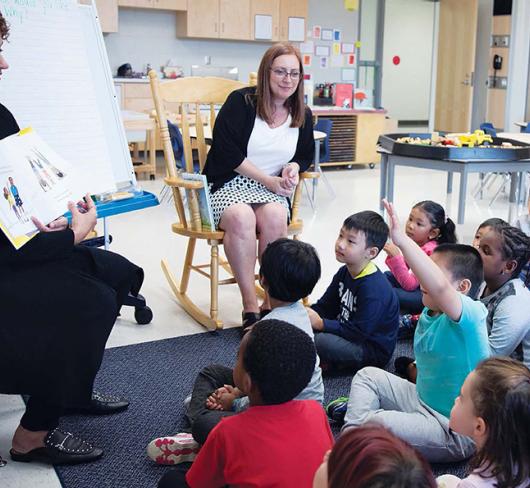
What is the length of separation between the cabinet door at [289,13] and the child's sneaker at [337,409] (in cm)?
753

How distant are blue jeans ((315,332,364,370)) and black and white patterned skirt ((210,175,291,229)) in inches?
30.9

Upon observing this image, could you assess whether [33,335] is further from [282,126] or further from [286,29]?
[286,29]

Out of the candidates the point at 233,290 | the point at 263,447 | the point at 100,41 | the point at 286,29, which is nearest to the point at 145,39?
the point at 286,29

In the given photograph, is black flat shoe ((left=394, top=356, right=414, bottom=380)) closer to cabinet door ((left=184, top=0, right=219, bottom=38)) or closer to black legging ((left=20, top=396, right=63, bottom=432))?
black legging ((left=20, top=396, right=63, bottom=432))

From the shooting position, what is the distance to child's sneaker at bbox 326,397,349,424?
2.23 meters

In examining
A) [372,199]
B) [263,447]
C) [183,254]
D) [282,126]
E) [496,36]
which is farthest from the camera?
[496,36]

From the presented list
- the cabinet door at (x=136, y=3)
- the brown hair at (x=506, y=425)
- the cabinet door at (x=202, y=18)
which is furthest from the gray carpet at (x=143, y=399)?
the cabinet door at (x=202, y=18)

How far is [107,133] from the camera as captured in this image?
261cm

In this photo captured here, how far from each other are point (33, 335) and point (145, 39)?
735 centimetres

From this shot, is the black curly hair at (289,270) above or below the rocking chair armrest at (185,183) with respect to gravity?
below

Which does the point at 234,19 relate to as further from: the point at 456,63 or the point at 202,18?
the point at 456,63

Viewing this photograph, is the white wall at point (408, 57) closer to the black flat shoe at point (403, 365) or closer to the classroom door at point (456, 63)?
the classroom door at point (456, 63)

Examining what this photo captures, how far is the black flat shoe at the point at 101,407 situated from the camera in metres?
2.28

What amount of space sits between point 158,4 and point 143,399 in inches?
268
